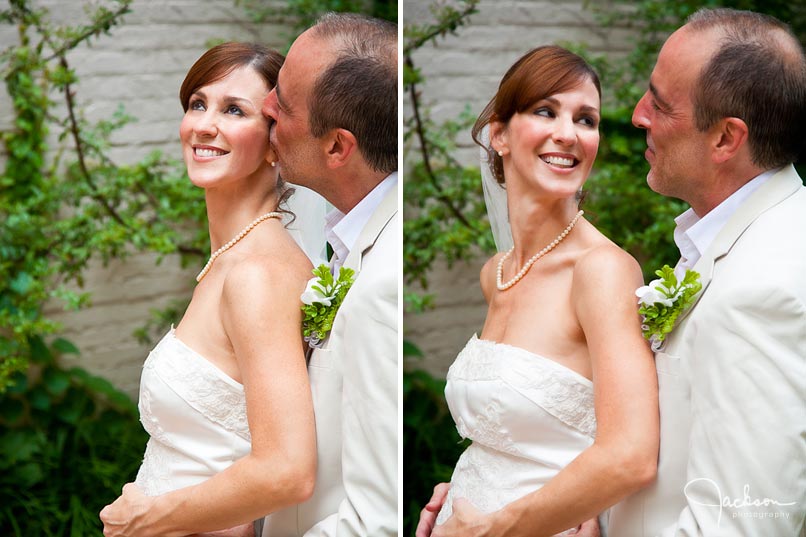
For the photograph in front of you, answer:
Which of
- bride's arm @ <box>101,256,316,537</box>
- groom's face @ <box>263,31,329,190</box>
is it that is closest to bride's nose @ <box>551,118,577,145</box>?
groom's face @ <box>263,31,329,190</box>

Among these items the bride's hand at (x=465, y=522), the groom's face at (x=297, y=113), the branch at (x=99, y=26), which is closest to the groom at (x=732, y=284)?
the bride's hand at (x=465, y=522)

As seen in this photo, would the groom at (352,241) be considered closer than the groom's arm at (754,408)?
No

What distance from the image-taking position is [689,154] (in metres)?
1.61

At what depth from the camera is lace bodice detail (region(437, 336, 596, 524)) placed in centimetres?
167

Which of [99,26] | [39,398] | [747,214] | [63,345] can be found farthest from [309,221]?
[39,398]

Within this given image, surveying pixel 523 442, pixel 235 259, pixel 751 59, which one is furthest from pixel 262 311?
pixel 751 59

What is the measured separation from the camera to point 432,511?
2.03 meters

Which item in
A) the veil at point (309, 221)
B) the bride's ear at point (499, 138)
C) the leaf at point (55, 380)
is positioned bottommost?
the leaf at point (55, 380)

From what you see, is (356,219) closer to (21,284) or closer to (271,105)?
(271,105)

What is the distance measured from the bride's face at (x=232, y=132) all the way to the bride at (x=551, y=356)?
0.47 metres

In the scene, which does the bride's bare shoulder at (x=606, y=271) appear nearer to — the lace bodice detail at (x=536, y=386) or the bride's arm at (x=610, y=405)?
the bride's arm at (x=610, y=405)

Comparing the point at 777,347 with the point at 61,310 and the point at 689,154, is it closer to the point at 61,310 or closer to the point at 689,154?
the point at 689,154

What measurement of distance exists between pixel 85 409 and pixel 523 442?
78.6 inches

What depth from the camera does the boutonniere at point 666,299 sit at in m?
1.52
